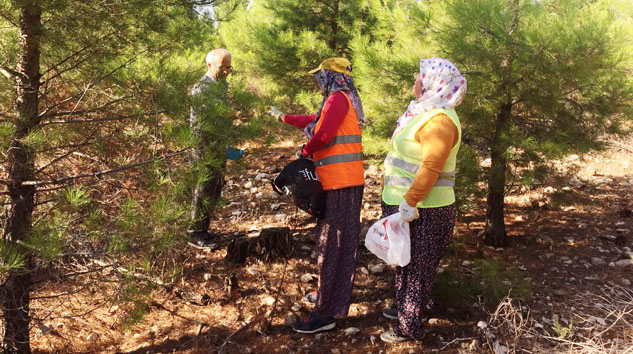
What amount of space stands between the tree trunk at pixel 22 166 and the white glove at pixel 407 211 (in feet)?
6.86

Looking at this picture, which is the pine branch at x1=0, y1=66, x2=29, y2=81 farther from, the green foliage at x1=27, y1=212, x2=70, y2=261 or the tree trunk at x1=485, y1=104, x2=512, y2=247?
the tree trunk at x1=485, y1=104, x2=512, y2=247

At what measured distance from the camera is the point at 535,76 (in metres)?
3.75

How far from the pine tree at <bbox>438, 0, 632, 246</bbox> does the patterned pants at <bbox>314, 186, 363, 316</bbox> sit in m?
1.65

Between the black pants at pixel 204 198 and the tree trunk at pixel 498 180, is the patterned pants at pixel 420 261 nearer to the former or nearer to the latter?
the black pants at pixel 204 198

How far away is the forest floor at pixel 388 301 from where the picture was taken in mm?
3035

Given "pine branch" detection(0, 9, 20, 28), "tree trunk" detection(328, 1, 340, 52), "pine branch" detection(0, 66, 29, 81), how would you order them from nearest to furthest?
"pine branch" detection(0, 9, 20, 28), "pine branch" detection(0, 66, 29, 81), "tree trunk" detection(328, 1, 340, 52)

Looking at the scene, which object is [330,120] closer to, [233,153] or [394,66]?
[233,153]

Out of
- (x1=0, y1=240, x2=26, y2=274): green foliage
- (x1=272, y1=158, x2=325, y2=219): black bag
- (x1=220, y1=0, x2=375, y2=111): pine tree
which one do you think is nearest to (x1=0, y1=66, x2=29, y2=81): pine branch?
(x1=0, y1=240, x2=26, y2=274): green foliage

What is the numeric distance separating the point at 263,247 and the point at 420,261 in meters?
1.91

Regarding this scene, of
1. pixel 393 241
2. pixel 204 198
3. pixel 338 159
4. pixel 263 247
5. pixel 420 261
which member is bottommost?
pixel 263 247

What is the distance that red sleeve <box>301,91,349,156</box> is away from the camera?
2.80 metres

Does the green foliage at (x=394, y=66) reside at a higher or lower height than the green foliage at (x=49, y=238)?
higher

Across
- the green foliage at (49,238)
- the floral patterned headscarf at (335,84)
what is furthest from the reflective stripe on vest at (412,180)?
the green foliage at (49,238)

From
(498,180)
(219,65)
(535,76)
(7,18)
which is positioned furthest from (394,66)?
(7,18)
